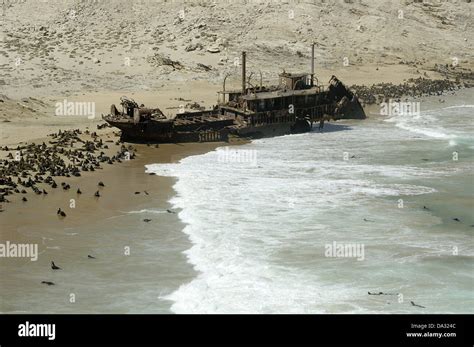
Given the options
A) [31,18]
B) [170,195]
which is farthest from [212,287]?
[31,18]

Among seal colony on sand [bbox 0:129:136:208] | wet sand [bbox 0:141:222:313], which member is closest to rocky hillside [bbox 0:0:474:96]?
seal colony on sand [bbox 0:129:136:208]

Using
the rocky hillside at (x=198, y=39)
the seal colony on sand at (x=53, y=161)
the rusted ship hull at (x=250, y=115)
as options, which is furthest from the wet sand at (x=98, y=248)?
the rocky hillside at (x=198, y=39)

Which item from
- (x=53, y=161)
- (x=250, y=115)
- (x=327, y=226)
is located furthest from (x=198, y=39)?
(x=327, y=226)

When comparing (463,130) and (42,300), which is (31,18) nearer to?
→ (463,130)

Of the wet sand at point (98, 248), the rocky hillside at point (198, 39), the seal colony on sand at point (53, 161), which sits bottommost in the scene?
the wet sand at point (98, 248)

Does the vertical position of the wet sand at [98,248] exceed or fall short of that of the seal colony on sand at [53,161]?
it falls short
